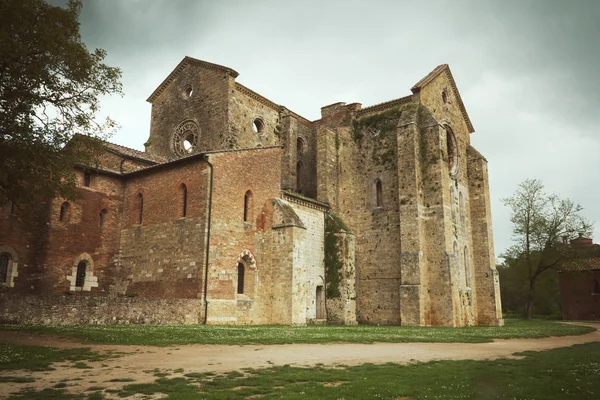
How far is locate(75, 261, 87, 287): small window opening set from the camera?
83.9ft

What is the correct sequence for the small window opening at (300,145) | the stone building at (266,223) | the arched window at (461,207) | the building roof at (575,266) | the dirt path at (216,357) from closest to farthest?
the dirt path at (216,357)
the stone building at (266,223)
the arched window at (461,207)
the small window opening at (300,145)
the building roof at (575,266)

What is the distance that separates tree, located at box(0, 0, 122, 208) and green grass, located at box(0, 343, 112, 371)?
19.2 ft

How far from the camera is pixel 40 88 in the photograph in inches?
618

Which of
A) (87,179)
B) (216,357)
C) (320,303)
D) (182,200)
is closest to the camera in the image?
(216,357)

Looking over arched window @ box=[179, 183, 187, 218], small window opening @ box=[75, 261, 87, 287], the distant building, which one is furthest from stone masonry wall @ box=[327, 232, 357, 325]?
the distant building

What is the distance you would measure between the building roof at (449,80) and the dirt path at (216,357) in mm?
20535

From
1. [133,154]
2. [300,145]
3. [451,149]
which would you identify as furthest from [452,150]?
[133,154]

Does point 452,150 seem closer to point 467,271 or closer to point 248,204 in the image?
point 467,271

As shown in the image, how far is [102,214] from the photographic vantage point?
2725 centimetres

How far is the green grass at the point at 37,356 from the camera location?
29.7 feet

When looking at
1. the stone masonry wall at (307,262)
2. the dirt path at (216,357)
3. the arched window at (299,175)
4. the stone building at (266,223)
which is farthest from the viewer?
the arched window at (299,175)

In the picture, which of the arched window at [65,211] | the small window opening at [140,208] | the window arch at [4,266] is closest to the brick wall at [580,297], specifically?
the small window opening at [140,208]

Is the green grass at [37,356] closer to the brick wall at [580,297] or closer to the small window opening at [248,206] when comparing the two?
the small window opening at [248,206]

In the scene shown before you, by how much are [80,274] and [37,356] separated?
17023mm
